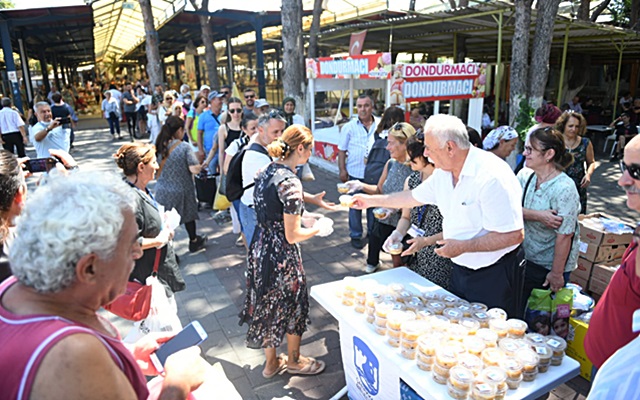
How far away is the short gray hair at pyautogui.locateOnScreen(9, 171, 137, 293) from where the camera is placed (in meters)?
1.00

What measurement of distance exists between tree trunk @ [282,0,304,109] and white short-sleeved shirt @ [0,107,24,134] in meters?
6.15

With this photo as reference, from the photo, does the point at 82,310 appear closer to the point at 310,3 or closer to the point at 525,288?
the point at 525,288

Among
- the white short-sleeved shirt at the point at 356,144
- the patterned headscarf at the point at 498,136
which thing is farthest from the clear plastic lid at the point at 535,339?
the white short-sleeved shirt at the point at 356,144

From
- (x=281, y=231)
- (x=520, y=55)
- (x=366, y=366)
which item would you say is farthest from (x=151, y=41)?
(x=366, y=366)

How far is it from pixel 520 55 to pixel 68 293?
8997 millimetres

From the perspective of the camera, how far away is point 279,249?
2766 mm

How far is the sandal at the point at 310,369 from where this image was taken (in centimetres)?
306

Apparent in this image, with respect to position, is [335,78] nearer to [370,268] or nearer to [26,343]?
[370,268]

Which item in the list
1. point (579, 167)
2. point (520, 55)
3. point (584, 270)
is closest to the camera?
point (584, 270)

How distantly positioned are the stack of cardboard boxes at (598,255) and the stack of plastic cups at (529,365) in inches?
87.2

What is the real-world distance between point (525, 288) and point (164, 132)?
3.95m

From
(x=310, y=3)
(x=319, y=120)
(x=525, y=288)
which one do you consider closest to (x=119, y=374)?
(x=525, y=288)

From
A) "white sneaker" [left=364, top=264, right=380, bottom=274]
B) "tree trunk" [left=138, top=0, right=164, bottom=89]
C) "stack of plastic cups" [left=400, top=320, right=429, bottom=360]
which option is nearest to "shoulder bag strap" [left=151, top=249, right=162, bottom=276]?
"stack of plastic cups" [left=400, top=320, right=429, bottom=360]

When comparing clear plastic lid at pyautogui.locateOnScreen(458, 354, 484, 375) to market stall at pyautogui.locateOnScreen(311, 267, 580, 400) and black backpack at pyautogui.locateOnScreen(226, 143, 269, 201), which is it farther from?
black backpack at pyautogui.locateOnScreen(226, 143, 269, 201)
